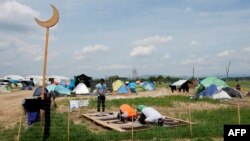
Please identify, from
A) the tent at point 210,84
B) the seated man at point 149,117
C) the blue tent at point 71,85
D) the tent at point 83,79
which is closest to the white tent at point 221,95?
the tent at point 210,84

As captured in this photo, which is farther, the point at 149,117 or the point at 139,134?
the point at 149,117

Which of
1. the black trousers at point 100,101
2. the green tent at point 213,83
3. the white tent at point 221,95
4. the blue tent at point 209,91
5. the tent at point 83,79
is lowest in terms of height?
the black trousers at point 100,101

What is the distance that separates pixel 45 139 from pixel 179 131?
4.53 meters

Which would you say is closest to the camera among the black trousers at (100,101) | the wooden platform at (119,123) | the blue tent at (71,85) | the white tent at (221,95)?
the wooden platform at (119,123)

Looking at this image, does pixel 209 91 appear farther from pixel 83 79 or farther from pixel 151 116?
pixel 151 116

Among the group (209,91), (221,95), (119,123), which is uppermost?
(209,91)

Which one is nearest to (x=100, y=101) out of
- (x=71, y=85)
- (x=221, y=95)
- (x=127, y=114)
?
(x=127, y=114)

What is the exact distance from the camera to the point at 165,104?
22.2 metres

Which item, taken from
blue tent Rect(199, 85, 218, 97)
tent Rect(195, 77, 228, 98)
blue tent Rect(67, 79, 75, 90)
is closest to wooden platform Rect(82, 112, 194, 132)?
tent Rect(195, 77, 228, 98)

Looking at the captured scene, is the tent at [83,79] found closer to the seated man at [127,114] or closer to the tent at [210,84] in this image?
the tent at [210,84]

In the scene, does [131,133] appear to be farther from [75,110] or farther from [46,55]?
[75,110]

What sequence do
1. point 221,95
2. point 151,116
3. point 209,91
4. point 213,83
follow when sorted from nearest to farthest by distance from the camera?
point 151,116
point 221,95
point 209,91
point 213,83

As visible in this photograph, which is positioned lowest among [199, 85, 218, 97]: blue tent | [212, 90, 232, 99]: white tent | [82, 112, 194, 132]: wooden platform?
[82, 112, 194, 132]: wooden platform

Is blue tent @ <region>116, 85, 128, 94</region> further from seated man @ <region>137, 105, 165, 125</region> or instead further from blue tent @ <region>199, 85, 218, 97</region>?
seated man @ <region>137, 105, 165, 125</region>
